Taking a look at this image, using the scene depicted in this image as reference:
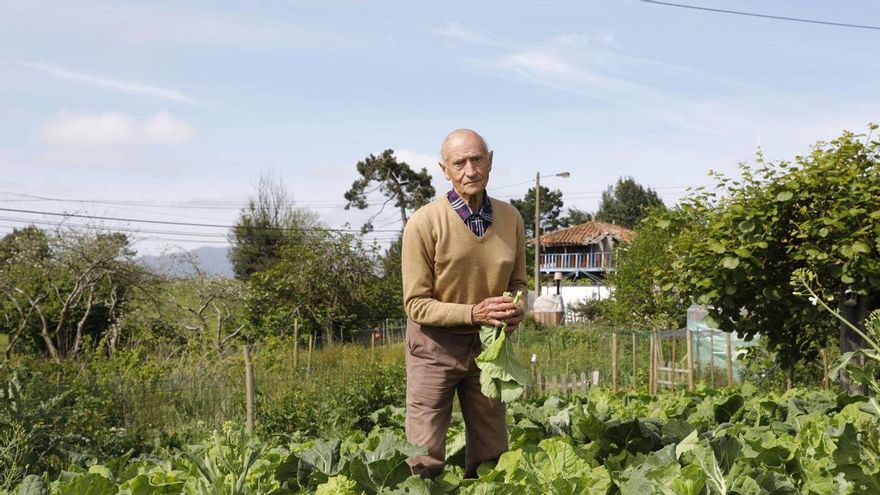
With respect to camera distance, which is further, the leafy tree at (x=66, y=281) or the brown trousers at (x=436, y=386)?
the leafy tree at (x=66, y=281)

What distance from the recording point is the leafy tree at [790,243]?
23.6 ft

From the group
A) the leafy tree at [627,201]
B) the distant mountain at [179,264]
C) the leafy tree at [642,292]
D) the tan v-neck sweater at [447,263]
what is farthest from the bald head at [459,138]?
the leafy tree at [627,201]

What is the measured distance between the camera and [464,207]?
3.89m

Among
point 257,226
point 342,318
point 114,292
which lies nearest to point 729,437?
point 114,292

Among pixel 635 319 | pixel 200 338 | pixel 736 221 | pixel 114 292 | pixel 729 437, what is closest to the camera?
pixel 729 437

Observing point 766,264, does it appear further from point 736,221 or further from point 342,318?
point 342,318

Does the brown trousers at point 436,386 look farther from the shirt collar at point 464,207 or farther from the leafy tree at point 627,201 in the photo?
the leafy tree at point 627,201

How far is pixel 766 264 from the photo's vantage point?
783 cm

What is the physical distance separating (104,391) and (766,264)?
6208mm

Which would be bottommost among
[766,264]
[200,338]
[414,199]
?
[200,338]

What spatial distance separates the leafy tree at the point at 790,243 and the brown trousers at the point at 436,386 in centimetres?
411

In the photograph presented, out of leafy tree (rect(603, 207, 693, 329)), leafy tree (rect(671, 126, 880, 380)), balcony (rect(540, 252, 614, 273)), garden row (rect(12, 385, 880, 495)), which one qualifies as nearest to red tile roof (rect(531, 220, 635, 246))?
balcony (rect(540, 252, 614, 273))

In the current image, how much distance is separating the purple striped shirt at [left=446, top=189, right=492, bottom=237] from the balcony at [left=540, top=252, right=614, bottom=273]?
5451cm

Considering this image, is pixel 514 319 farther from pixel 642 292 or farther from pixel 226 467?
pixel 642 292
